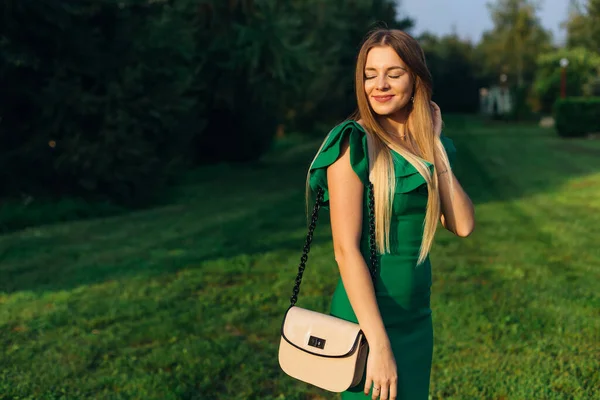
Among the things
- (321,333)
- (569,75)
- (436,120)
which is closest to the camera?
(321,333)

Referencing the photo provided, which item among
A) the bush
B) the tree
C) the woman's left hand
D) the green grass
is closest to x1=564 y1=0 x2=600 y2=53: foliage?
the tree

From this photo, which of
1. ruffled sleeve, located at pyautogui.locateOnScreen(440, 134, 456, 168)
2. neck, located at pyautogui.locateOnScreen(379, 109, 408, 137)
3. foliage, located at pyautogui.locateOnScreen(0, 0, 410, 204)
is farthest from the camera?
foliage, located at pyautogui.locateOnScreen(0, 0, 410, 204)

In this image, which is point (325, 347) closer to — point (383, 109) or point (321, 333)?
point (321, 333)

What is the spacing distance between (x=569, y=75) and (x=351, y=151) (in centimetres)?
4748

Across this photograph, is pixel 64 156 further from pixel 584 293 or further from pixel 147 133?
pixel 584 293

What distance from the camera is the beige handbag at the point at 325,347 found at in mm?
2211

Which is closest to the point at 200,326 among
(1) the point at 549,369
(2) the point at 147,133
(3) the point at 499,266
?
(1) the point at 549,369

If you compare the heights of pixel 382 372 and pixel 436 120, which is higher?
pixel 436 120

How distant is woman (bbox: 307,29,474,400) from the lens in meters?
2.19

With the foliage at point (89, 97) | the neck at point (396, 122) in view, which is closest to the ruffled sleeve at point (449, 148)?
the neck at point (396, 122)

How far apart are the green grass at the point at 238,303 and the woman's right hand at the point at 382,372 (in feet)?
8.63

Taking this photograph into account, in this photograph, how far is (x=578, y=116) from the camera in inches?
1272

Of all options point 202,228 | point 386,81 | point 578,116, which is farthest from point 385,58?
point 578,116

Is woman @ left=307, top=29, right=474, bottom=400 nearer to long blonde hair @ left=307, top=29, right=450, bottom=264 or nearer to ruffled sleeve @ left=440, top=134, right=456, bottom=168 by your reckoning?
long blonde hair @ left=307, top=29, right=450, bottom=264
